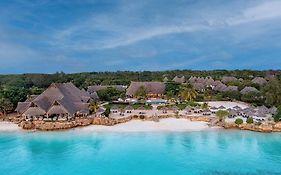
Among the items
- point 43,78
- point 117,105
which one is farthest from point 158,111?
point 43,78

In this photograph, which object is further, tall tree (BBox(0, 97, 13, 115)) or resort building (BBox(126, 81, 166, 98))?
resort building (BBox(126, 81, 166, 98))

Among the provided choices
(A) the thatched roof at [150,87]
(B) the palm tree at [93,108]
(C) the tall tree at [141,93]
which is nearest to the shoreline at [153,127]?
(B) the palm tree at [93,108]

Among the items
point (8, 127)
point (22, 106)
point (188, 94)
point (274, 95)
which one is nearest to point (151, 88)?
point (188, 94)

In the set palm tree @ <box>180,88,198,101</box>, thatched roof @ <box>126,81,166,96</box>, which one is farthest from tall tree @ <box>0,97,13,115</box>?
palm tree @ <box>180,88,198,101</box>

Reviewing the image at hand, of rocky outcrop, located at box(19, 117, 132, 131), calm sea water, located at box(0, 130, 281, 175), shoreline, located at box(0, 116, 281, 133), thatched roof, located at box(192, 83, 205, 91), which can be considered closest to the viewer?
calm sea water, located at box(0, 130, 281, 175)

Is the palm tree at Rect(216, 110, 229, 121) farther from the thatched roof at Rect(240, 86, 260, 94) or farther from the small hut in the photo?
the thatched roof at Rect(240, 86, 260, 94)

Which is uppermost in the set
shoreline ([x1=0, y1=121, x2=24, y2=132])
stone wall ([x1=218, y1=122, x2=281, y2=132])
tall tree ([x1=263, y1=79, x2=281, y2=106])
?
tall tree ([x1=263, y1=79, x2=281, y2=106])
